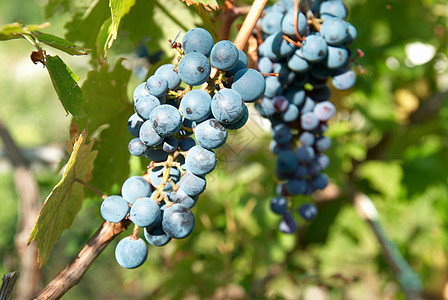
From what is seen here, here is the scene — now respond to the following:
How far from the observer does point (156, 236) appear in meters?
0.43

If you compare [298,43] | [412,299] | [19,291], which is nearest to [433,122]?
[412,299]

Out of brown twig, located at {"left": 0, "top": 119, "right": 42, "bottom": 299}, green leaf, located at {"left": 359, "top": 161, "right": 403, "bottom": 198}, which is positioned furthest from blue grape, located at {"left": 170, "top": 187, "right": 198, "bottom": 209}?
green leaf, located at {"left": 359, "top": 161, "right": 403, "bottom": 198}

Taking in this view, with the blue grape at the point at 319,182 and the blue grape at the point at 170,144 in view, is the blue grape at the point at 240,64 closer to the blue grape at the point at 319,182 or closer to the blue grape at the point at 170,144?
the blue grape at the point at 170,144

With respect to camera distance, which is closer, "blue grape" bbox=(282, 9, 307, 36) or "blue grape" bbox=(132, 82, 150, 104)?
"blue grape" bbox=(132, 82, 150, 104)

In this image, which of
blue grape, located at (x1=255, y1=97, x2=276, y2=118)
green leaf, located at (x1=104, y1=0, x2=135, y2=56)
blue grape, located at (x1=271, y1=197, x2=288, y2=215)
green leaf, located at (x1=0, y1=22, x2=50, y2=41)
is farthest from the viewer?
blue grape, located at (x1=271, y1=197, x2=288, y2=215)

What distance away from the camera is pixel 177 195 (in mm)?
432

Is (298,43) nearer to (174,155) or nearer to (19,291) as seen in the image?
(174,155)

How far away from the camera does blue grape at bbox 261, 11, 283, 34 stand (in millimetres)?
569

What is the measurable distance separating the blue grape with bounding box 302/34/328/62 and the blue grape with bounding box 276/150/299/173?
17 cm

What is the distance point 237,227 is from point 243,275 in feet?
0.51

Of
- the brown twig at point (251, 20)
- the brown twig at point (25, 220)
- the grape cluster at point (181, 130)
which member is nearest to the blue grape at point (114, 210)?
the grape cluster at point (181, 130)

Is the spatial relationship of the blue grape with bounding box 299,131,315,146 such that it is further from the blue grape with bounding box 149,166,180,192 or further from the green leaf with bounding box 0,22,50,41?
the green leaf with bounding box 0,22,50,41

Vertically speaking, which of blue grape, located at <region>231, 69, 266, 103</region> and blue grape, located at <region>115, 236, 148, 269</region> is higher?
blue grape, located at <region>231, 69, 266, 103</region>

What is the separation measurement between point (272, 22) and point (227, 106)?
237 millimetres
